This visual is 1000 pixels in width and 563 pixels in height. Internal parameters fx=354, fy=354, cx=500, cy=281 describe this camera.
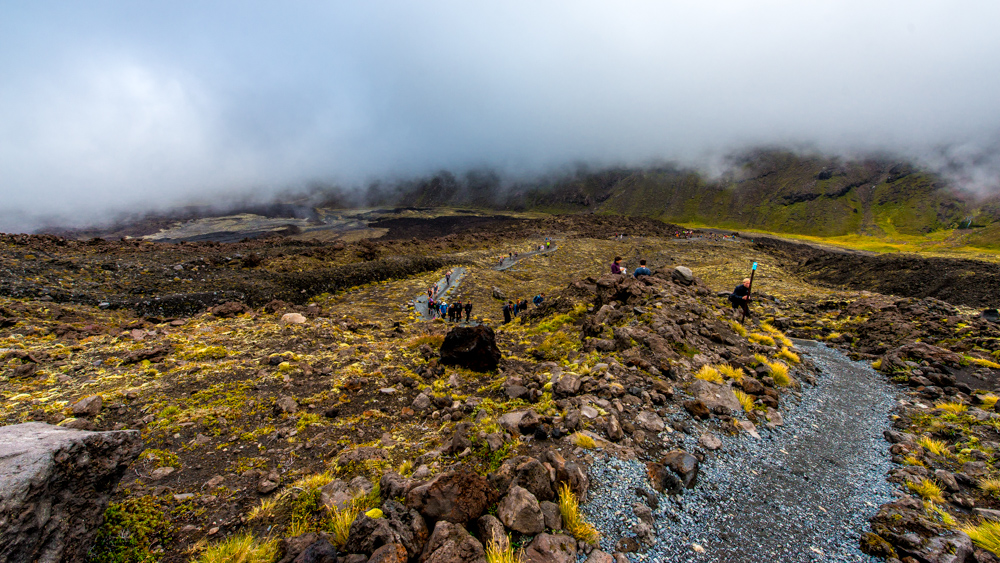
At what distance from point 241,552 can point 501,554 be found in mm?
3423

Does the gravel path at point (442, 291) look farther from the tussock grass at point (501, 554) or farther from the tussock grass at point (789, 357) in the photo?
the tussock grass at point (501, 554)

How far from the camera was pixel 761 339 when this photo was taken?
46.4 feet

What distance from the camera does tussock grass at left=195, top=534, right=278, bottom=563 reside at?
459cm

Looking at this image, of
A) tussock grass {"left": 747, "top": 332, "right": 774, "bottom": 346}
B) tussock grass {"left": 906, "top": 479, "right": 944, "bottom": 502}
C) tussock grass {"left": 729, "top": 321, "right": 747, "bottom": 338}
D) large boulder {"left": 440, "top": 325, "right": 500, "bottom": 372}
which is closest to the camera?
tussock grass {"left": 906, "top": 479, "right": 944, "bottom": 502}

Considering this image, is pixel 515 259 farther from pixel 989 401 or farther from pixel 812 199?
pixel 812 199

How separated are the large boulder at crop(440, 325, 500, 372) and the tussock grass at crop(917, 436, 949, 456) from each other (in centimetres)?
1103

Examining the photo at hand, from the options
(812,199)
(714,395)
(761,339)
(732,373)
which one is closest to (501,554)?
(714,395)

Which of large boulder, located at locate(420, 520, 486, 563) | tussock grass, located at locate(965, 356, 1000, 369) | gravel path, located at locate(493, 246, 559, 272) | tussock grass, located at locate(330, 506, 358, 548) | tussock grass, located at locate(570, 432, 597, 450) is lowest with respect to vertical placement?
gravel path, located at locate(493, 246, 559, 272)

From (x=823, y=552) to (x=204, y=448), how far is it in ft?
37.2

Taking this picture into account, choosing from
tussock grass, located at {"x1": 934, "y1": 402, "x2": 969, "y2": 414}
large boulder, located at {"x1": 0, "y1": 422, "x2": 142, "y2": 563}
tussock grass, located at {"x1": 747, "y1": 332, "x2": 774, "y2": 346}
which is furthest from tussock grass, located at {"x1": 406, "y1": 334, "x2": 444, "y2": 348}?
tussock grass, located at {"x1": 934, "y1": 402, "x2": 969, "y2": 414}

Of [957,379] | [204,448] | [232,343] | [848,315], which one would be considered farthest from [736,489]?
[848,315]

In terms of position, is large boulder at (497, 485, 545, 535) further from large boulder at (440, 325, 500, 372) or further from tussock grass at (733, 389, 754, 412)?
large boulder at (440, 325, 500, 372)

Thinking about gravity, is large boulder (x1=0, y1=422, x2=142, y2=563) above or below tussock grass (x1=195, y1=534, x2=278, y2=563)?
above

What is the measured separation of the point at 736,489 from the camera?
666cm
